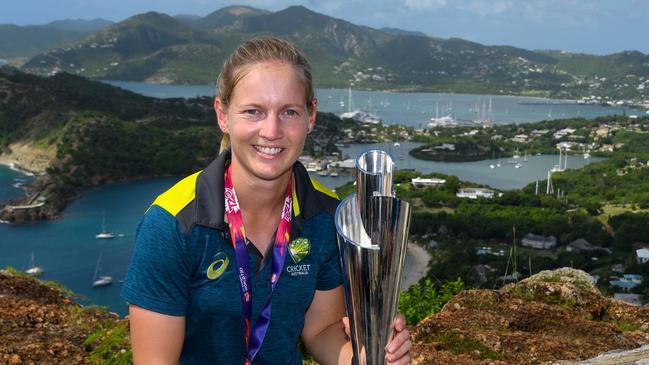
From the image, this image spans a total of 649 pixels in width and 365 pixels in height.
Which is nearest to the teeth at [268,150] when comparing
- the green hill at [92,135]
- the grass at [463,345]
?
the grass at [463,345]

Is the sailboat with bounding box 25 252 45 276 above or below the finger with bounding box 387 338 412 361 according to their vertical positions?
below

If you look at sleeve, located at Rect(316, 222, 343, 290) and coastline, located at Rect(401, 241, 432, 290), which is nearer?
sleeve, located at Rect(316, 222, 343, 290)

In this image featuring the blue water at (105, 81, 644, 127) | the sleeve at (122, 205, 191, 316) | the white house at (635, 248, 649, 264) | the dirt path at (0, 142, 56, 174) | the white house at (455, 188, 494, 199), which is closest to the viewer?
the sleeve at (122, 205, 191, 316)

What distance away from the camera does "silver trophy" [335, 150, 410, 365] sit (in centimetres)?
119

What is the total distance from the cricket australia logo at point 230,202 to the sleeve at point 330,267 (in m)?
0.25

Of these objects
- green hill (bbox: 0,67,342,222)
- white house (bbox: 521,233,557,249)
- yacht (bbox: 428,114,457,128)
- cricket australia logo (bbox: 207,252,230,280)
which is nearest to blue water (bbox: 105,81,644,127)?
yacht (bbox: 428,114,457,128)

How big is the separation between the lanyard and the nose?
159 mm

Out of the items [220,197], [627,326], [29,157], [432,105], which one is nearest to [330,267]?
[220,197]

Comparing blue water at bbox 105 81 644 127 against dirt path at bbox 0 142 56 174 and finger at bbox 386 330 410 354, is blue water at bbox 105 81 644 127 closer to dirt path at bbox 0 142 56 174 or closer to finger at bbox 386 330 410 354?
dirt path at bbox 0 142 56 174

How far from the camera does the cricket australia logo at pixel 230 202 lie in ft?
4.13

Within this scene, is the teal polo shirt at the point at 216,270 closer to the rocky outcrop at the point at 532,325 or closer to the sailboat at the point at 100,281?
the rocky outcrop at the point at 532,325

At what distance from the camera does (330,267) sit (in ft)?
4.72

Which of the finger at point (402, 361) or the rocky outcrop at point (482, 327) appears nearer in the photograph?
the finger at point (402, 361)

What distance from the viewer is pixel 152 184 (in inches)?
1852
